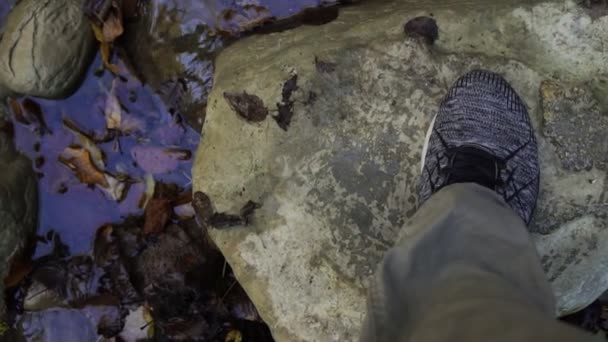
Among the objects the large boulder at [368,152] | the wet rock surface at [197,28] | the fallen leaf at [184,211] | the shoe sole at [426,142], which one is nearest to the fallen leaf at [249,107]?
the large boulder at [368,152]

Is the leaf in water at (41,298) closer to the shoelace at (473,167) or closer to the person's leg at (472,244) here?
the person's leg at (472,244)

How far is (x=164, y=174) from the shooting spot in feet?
9.95

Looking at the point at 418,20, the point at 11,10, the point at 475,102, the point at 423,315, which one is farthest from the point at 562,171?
the point at 11,10

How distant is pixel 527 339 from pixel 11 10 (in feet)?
9.02

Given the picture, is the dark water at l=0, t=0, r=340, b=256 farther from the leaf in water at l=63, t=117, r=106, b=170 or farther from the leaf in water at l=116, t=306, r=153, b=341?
the leaf in water at l=116, t=306, r=153, b=341

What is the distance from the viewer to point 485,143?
2.37 metres

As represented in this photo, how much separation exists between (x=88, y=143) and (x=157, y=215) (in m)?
0.52

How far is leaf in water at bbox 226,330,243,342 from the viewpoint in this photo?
291 centimetres

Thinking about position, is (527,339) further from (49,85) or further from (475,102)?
(49,85)

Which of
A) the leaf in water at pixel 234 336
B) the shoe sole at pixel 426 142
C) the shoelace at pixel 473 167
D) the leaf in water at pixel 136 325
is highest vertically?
the shoe sole at pixel 426 142

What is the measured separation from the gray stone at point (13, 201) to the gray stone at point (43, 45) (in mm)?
333

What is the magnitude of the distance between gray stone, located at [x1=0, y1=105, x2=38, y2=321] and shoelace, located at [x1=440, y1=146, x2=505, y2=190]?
199 centimetres

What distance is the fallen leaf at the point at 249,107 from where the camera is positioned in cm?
239

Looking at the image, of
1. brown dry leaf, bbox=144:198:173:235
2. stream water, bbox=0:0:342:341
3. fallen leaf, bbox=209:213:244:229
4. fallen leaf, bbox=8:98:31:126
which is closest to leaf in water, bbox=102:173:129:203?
stream water, bbox=0:0:342:341
